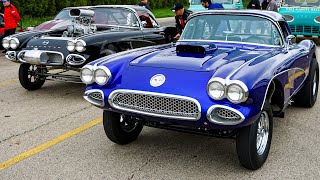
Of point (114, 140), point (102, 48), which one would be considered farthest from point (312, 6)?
point (114, 140)

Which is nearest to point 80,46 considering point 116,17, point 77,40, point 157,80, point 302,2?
point 77,40

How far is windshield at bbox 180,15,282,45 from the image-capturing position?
17.1 ft

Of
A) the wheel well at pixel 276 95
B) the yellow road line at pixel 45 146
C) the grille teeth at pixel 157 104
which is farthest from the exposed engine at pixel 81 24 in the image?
the wheel well at pixel 276 95

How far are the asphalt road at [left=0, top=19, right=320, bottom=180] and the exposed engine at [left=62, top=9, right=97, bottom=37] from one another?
187cm

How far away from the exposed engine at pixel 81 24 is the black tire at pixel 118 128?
3.26 m

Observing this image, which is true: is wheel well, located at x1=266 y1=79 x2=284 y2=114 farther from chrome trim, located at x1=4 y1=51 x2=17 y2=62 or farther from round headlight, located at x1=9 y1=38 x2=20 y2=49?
round headlight, located at x1=9 y1=38 x2=20 y2=49

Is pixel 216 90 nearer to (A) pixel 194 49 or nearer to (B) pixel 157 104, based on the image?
(B) pixel 157 104

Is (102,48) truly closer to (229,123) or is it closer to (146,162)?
(146,162)

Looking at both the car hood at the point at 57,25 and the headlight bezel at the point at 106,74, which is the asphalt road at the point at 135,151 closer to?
the headlight bezel at the point at 106,74

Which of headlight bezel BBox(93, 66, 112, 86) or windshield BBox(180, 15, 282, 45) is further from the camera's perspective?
windshield BBox(180, 15, 282, 45)

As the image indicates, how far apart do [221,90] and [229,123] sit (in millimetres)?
300

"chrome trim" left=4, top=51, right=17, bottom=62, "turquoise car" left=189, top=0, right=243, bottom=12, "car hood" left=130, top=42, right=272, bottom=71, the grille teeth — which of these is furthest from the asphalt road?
"turquoise car" left=189, top=0, right=243, bottom=12

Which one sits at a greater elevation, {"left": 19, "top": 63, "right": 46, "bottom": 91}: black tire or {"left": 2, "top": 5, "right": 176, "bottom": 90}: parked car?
{"left": 2, "top": 5, "right": 176, "bottom": 90}: parked car

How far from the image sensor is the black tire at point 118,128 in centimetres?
457
